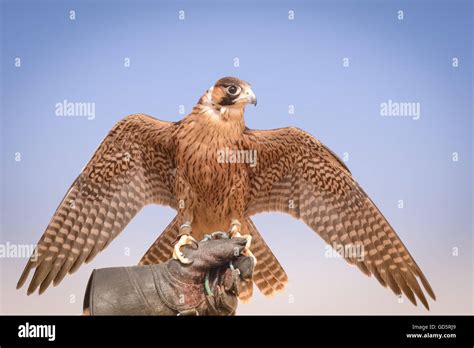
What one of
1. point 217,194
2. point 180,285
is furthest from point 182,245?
point 217,194

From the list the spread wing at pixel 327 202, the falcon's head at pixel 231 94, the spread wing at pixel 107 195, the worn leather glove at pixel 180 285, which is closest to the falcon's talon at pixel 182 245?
the worn leather glove at pixel 180 285

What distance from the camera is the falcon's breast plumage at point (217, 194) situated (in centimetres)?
453

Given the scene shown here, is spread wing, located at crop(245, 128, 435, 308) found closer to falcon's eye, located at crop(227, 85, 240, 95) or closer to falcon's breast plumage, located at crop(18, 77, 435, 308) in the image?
falcon's breast plumage, located at crop(18, 77, 435, 308)

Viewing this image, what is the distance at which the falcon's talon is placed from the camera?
415 centimetres

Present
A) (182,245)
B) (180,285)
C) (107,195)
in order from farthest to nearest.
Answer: (107,195) → (182,245) → (180,285)

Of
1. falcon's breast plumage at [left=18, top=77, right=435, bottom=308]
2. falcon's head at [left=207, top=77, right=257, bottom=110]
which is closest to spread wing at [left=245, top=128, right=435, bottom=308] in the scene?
falcon's breast plumage at [left=18, top=77, right=435, bottom=308]

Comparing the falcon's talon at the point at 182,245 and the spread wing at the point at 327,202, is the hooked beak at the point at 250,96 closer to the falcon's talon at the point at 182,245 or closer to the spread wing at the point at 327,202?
the spread wing at the point at 327,202

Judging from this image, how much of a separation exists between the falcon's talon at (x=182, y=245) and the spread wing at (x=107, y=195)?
528 millimetres

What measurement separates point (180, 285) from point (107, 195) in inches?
41.7

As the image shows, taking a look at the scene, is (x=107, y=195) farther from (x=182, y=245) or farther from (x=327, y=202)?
(x=327, y=202)

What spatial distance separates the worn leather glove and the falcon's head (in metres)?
0.89

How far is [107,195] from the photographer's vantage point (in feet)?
15.7

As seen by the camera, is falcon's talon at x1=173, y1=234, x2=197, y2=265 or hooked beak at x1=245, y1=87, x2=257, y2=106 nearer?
falcon's talon at x1=173, y1=234, x2=197, y2=265
